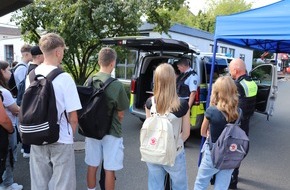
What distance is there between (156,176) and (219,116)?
94 centimetres

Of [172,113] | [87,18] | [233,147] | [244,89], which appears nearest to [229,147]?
[233,147]

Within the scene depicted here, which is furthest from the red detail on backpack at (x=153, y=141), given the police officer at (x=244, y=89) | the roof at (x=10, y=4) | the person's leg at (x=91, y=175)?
the roof at (x=10, y=4)

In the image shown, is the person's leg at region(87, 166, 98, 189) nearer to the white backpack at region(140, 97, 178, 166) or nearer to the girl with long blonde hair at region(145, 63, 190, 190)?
the girl with long blonde hair at region(145, 63, 190, 190)

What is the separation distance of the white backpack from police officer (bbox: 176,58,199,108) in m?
3.00

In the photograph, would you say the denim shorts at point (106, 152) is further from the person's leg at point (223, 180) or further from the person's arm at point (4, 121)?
the person's leg at point (223, 180)

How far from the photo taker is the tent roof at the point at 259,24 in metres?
3.93

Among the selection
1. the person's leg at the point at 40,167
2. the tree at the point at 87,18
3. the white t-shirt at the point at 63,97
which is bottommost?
the person's leg at the point at 40,167

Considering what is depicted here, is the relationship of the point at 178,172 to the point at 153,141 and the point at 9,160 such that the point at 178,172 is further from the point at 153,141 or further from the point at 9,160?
the point at 9,160

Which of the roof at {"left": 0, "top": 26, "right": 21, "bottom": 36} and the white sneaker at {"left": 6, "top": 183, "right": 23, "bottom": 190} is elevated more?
the roof at {"left": 0, "top": 26, "right": 21, "bottom": 36}

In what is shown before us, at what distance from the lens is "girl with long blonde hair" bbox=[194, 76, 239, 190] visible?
3.15 meters

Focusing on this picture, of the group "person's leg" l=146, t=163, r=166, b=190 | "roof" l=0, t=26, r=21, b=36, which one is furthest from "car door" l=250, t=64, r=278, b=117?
"roof" l=0, t=26, r=21, b=36

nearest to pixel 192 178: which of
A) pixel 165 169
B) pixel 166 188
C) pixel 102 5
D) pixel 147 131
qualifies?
pixel 166 188

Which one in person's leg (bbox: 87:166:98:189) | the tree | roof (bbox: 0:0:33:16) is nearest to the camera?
person's leg (bbox: 87:166:98:189)

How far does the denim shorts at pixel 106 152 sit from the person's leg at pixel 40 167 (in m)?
0.72
